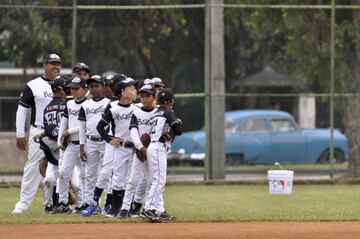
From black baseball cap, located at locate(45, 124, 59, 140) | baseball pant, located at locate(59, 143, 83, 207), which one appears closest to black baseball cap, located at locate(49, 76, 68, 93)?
black baseball cap, located at locate(45, 124, 59, 140)

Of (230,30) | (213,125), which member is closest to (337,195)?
(213,125)

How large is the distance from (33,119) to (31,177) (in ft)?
2.71

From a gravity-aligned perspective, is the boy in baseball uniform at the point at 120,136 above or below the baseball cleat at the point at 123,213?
above

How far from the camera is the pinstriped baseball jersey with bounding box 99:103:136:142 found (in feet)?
48.6

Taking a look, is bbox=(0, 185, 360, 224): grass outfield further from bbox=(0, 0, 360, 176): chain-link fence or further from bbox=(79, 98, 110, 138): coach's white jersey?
bbox=(0, 0, 360, 176): chain-link fence

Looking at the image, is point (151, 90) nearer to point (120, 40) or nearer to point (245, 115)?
point (120, 40)

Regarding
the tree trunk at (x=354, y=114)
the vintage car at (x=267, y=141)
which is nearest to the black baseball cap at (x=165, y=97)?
the tree trunk at (x=354, y=114)

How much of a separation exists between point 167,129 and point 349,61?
9.36 meters

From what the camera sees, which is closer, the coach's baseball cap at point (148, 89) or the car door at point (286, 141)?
the coach's baseball cap at point (148, 89)

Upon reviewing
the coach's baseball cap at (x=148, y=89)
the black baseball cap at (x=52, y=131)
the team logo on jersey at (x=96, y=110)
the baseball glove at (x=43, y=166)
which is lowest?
the baseball glove at (x=43, y=166)

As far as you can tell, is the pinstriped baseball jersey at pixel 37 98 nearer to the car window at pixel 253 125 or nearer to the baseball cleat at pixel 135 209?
the baseball cleat at pixel 135 209

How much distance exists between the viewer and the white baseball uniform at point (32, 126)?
604 inches

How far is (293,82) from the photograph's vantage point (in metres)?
25.9

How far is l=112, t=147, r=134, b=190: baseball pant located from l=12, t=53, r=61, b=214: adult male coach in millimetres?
1261
